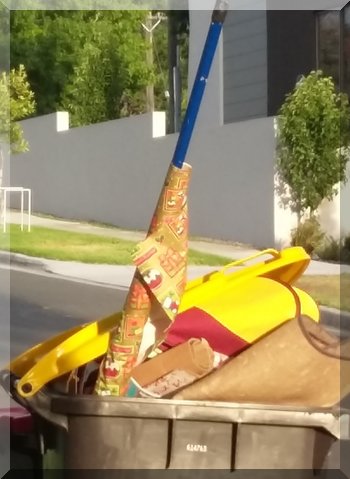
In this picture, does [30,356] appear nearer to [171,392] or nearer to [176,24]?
[171,392]

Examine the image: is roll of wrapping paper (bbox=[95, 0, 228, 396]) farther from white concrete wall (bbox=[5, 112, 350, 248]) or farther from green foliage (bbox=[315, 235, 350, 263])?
green foliage (bbox=[315, 235, 350, 263])

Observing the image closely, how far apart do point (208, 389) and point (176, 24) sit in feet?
11.6

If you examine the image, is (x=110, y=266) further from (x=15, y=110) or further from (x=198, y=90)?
(x=198, y=90)

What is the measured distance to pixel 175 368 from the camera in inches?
111

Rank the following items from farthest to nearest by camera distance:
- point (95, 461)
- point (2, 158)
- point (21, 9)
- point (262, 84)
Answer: point (262, 84) → point (2, 158) → point (21, 9) → point (95, 461)

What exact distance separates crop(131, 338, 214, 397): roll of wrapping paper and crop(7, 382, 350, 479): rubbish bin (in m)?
0.14

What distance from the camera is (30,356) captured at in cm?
311

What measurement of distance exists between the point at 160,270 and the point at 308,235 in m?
3.06

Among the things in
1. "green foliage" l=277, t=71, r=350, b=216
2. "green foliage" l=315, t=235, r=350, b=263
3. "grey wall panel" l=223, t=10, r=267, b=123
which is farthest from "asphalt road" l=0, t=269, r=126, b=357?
"grey wall panel" l=223, t=10, r=267, b=123

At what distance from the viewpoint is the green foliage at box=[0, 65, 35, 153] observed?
4.85 m

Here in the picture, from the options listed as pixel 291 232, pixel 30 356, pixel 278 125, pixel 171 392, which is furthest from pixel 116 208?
pixel 171 392

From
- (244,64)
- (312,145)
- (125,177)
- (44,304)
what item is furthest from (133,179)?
(244,64)

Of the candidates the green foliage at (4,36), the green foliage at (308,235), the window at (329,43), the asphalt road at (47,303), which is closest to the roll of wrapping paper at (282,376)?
the green foliage at (4,36)

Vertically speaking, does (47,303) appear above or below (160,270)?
below
